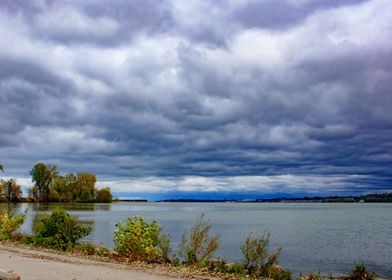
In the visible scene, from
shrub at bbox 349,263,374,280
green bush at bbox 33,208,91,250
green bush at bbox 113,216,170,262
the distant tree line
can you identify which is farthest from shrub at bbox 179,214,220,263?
the distant tree line

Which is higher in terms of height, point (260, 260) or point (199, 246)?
point (199, 246)

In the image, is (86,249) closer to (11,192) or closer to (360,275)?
(360,275)

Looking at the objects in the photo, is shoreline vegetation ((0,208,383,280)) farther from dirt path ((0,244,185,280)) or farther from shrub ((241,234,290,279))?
dirt path ((0,244,185,280))

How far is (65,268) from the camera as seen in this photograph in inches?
615

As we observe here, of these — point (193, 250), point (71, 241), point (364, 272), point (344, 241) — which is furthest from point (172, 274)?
point (344, 241)

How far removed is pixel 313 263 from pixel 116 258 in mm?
13683

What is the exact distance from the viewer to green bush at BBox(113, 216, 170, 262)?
1909cm

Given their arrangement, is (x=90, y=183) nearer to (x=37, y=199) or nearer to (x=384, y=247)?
(x=37, y=199)

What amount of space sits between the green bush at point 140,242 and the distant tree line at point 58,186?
13551 centimetres

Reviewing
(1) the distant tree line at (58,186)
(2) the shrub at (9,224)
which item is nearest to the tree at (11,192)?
(1) the distant tree line at (58,186)

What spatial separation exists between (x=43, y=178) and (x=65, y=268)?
144m

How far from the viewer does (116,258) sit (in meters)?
19.2

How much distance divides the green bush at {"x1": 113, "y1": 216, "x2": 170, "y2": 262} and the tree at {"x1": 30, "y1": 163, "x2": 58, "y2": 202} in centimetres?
13904

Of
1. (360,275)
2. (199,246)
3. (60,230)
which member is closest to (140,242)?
(199,246)
